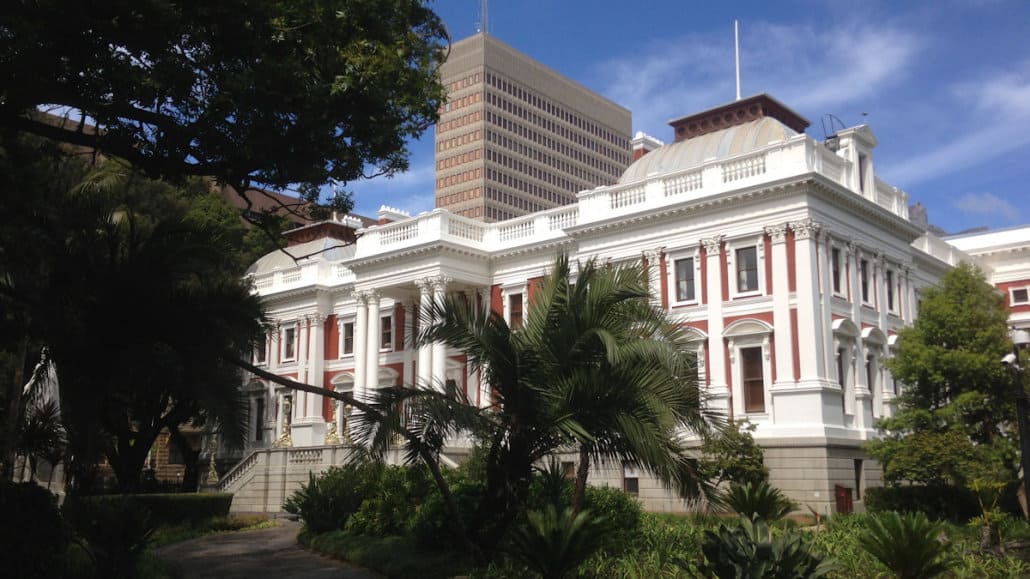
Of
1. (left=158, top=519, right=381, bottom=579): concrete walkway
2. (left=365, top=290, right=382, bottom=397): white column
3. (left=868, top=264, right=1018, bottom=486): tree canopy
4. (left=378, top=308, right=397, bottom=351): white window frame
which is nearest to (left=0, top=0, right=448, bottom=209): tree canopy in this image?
(left=158, top=519, right=381, bottom=579): concrete walkway

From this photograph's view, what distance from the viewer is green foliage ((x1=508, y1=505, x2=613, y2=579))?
43.1 feet

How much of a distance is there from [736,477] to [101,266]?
18.7 meters

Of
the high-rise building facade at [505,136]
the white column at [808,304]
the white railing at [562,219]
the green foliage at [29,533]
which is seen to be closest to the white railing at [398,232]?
the white railing at [562,219]

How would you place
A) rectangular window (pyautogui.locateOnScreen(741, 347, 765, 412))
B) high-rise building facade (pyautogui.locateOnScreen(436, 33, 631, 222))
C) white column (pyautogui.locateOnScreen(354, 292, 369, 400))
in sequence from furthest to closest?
high-rise building facade (pyautogui.locateOnScreen(436, 33, 631, 222))
white column (pyautogui.locateOnScreen(354, 292, 369, 400))
rectangular window (pyautogui.locateOnScreen(741, 347, 765, 412))

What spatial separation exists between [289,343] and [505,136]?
76.8m

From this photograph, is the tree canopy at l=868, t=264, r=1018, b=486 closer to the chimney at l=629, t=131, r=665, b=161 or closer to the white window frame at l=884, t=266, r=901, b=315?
the white window frame at l=884, t=266, r=901, b=315

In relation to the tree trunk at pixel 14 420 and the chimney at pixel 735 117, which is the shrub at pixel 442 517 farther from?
the chimney at pixel 735 117

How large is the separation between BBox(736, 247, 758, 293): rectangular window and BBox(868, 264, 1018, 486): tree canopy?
5731 mm

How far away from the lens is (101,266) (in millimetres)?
16156

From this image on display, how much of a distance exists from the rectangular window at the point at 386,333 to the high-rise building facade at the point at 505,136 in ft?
231

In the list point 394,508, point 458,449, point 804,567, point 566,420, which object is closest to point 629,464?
point 566,420

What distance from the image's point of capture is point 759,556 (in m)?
11.6

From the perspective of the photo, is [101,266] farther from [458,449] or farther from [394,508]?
[458,449]

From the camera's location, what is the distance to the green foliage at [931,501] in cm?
2706
